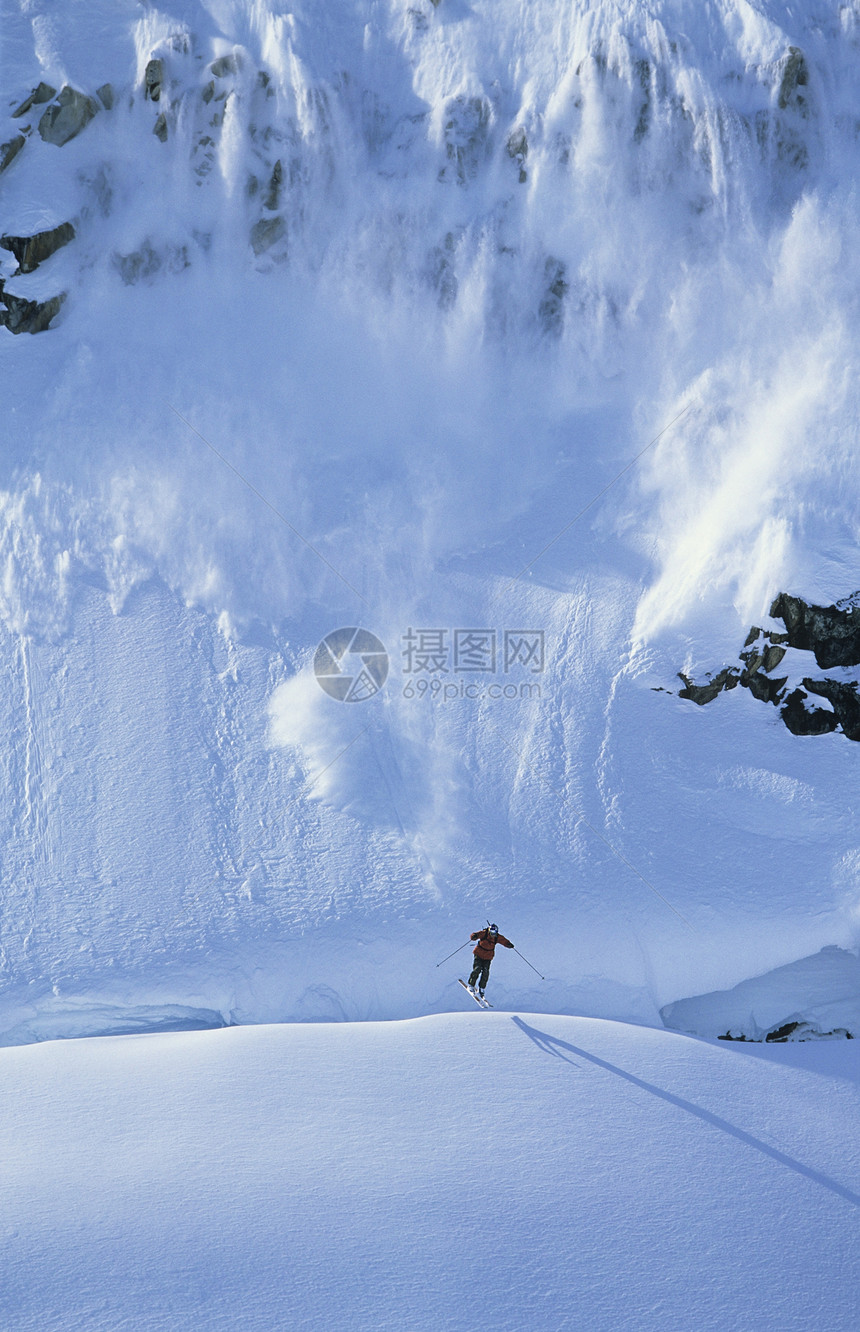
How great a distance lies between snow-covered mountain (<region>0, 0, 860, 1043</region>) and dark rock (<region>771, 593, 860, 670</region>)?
178mm

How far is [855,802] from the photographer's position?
14750mm

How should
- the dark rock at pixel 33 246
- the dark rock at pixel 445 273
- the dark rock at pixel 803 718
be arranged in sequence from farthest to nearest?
the dark rock at pixel 445 273 < the dark rock at pixel 33 246 < the dark rock at pixel 803 718

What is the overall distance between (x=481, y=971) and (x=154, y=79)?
17.5m

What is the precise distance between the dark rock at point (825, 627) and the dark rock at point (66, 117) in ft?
51.2

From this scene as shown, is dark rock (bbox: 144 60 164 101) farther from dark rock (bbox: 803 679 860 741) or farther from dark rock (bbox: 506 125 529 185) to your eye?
dark rock (bbox: 803 679 860 741)

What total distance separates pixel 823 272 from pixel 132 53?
13512 millimetres

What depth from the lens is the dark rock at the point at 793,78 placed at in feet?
62.3

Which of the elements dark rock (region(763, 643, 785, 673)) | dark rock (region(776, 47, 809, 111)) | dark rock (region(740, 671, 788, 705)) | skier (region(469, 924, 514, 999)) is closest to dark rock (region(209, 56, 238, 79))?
dark rock (region(776, 47, 809, 111))

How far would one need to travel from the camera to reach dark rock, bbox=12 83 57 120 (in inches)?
786

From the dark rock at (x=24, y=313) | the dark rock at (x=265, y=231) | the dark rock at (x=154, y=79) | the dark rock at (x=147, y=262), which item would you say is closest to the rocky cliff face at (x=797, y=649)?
the dark rock at (x=265, y=231)

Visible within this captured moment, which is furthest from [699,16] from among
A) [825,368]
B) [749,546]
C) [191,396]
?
[191,396]

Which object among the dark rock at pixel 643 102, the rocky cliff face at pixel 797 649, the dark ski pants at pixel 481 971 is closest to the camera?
the dark ski pants at pixel 481 971

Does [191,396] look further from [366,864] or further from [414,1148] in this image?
[414,1148]

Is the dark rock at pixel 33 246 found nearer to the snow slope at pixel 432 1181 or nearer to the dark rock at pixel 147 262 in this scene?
the dark rock at pixel 147 262
